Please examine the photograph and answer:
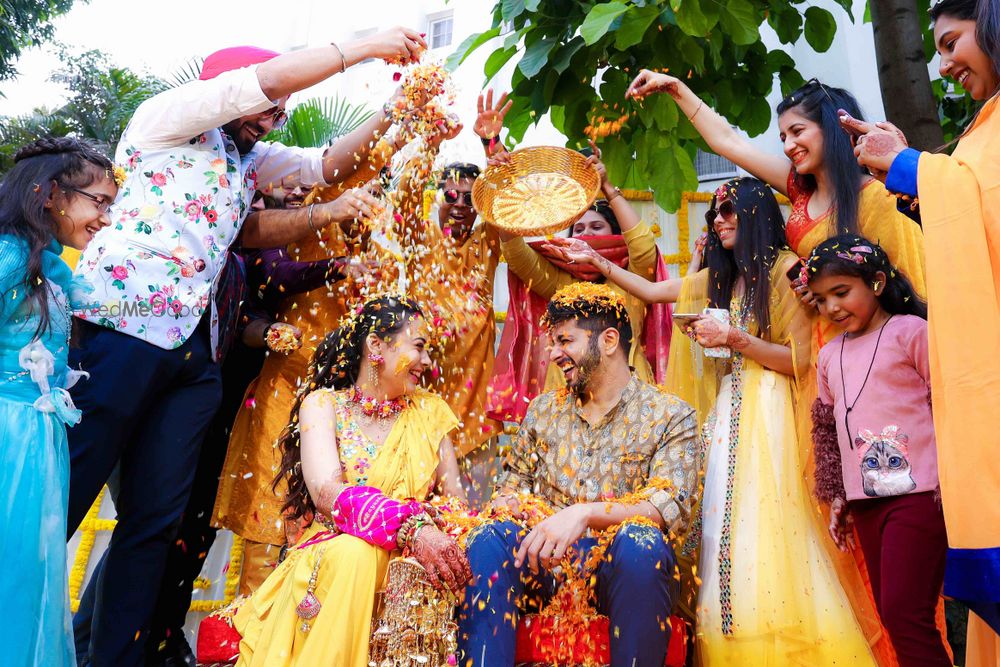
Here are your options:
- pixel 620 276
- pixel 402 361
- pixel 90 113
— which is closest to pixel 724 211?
pixel 620 276

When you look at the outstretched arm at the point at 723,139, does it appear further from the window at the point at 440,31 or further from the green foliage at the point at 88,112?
the green foliage at the point at 88,112

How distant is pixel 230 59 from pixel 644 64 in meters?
1.83

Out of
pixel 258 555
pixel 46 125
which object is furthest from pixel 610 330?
pixel 46 125

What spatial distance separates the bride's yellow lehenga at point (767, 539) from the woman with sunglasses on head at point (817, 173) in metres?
0.26

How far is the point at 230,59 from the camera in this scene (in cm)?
357

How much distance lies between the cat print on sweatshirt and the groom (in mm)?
573

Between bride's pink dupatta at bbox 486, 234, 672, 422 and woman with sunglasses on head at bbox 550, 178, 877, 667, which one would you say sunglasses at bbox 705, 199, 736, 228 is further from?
bride's pink dupatta at bbox 486, 234, 672, 422

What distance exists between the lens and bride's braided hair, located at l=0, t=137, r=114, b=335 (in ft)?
9.04

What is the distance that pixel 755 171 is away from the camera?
3.54 metres

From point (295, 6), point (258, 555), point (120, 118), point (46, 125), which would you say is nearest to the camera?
point (258, 555)

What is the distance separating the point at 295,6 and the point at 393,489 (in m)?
11.3

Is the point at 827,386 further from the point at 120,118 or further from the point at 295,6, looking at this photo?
the point at 120,118

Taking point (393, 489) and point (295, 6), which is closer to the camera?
point (393, 489)

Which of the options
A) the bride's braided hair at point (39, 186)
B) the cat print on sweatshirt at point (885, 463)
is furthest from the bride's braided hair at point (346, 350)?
the cat print on sweatshirt at point (885, 463)
